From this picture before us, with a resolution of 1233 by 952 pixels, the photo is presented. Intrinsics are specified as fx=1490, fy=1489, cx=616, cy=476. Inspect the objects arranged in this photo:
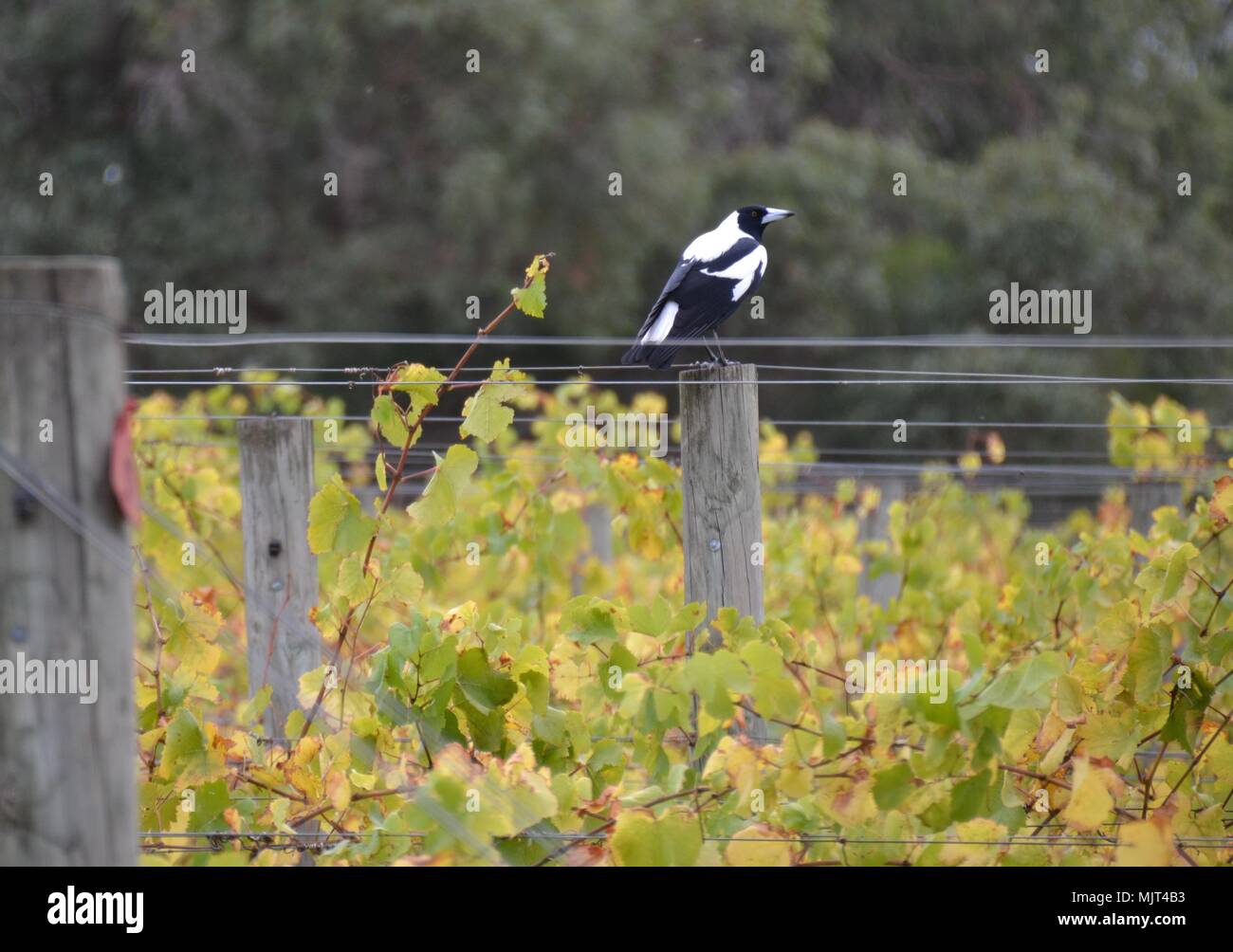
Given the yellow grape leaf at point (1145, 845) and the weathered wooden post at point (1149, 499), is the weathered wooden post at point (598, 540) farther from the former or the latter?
the yellow grape leaf at point (1145, 845)

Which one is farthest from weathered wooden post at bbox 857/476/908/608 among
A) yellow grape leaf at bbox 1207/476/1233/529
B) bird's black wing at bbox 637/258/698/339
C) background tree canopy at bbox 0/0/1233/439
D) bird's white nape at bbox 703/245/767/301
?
background tree canopy at bbox 0/0/1233/439

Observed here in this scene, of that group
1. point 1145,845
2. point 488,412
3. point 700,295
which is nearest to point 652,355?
point 700,295

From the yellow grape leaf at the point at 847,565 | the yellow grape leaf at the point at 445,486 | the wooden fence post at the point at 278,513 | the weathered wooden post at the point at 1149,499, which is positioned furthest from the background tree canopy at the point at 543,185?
the yellow grape leaf at the point at 445,486

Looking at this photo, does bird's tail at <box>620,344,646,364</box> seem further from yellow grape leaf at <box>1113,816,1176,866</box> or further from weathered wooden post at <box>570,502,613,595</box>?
weathered wooden post at <box>570,502,613,595</box>

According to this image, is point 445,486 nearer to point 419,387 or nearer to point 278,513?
point 419,387

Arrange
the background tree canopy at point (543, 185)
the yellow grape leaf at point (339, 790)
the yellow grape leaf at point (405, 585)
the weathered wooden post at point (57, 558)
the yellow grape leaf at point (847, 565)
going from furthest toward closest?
the background tree canopy at point (543, 185), the yellow grape leaf at point (847, 565), the yellow grape leaf at point (405, 585), the yellow grape leaf at point (339, 790), the weathered wooden post at point (57, 558)

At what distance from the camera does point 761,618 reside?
3150 millimetres

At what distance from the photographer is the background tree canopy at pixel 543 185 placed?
54.4ft

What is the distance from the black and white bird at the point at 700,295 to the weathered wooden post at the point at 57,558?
2021 millimetres

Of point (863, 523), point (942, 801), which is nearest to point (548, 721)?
point (942, 801)

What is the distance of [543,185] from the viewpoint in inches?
660

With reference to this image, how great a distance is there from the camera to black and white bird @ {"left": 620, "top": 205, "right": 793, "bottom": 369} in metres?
3.80

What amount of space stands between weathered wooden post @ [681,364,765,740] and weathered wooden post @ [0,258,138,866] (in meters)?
1.50
